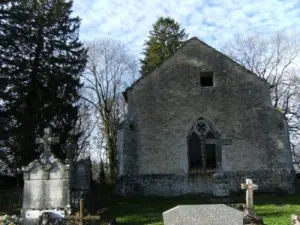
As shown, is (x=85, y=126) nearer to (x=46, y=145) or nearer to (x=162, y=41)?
(x=162, y=41)

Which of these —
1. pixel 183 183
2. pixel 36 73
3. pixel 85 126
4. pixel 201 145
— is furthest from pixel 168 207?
pixel 85 126

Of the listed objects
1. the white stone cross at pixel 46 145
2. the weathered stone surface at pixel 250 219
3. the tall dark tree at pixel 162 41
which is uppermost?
the tall dark tree at pixel 162 41

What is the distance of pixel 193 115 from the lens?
19.8 meters

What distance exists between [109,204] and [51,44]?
12134mm

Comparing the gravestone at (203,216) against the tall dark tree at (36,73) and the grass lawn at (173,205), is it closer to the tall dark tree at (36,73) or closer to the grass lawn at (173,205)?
the grass lawn at (173,205)

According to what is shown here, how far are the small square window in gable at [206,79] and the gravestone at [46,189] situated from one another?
10.9m

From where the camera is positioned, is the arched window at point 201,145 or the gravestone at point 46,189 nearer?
the gravestone at point 46,189

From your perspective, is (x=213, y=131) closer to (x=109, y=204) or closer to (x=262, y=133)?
(x=262, y=133)

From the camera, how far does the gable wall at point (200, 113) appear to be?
19219 millimetres

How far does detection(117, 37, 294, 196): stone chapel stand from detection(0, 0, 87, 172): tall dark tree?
5182mm

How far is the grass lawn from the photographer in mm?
12515

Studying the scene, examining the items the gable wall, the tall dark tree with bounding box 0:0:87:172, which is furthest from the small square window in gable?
the tall dark tree with bounding box 0:0:87:172

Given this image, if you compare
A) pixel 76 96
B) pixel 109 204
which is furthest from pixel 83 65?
pixel 109 204

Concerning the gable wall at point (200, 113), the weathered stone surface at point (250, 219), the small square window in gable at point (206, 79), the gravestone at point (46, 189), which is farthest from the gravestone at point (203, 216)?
the small square window in gable at point (206, 79)
